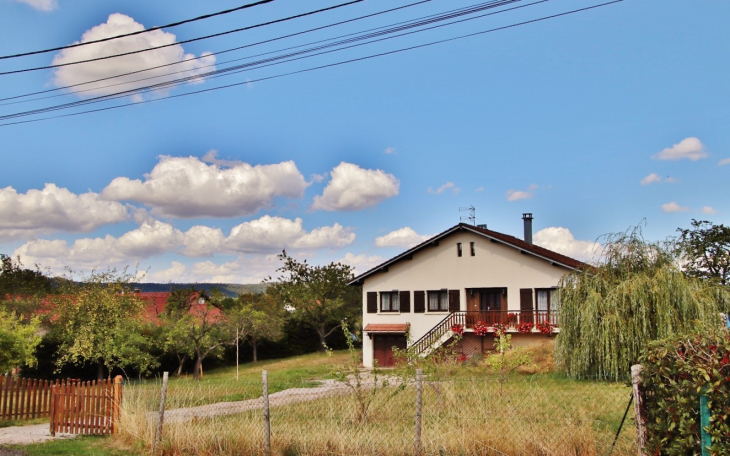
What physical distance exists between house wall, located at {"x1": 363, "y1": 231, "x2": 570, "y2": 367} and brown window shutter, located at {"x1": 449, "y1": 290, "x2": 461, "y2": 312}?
0.22m

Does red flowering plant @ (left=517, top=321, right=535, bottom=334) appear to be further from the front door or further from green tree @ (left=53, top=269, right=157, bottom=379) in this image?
green tree @ (left=53, top=269, right=157, bottom=379)

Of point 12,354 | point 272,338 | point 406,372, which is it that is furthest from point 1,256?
point 406,372

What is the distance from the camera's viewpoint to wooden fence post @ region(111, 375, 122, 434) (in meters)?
11.3

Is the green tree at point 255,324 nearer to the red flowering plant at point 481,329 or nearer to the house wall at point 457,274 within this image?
the house wall at point 457,274

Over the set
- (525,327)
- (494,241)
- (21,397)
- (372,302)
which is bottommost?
(21,397)

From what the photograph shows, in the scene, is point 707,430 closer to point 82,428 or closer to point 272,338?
point 82,428

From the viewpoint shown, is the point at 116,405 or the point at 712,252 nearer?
the point at 116,405

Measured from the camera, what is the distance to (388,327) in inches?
1323

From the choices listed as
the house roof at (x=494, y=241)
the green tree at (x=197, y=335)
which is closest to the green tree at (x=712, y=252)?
the house roof at (x=494, y=241)

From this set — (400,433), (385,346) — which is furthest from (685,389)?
(385,346)

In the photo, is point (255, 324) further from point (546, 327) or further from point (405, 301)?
point (546, 327)

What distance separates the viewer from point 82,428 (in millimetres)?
11812

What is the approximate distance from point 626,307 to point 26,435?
17.2m

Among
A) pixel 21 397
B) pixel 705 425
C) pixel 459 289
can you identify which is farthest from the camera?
pixel 459 289
